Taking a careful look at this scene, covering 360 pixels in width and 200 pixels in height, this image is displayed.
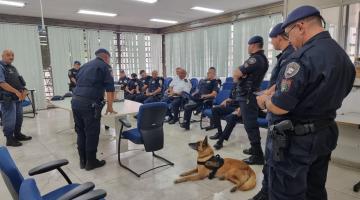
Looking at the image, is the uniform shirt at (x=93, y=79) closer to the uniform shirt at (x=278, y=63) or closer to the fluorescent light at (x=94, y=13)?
the uniform shirt at (x=278, y=63)

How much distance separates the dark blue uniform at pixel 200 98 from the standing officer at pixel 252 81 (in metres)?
1.87

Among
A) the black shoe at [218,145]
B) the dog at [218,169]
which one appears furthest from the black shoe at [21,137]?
the black shoe at [218,145]

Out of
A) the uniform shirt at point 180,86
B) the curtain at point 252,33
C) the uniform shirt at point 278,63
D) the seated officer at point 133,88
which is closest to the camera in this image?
the uniform shirt at point 278,63

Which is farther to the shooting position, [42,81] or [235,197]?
[42,81]

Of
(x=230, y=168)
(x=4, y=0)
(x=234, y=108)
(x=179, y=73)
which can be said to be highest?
(x=4, y=0)

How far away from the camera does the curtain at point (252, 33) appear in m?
5.88

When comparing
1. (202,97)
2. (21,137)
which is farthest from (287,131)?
(21,137)

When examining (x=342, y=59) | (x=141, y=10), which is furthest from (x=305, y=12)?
(x=141, y=10)

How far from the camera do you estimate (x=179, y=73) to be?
536 centimetres

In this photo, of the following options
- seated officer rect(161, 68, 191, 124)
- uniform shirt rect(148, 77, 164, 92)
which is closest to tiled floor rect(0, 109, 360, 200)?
seated officer rect(161, 68, 191, 124)

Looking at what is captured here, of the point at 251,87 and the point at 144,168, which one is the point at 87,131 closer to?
the point at 144,168

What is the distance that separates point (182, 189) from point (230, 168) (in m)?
0.54

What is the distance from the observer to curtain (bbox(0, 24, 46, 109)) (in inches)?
253

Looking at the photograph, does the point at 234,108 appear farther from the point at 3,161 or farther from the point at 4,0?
the point at 4,0
